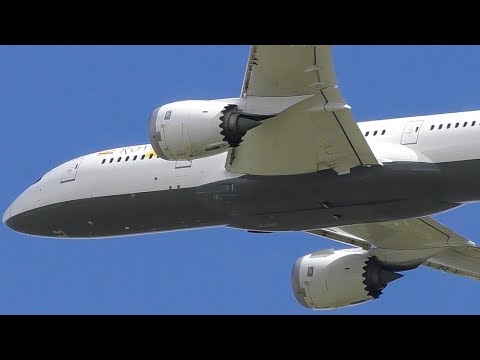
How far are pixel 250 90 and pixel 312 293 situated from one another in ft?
30.6

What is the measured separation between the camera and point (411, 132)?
96.0 ft

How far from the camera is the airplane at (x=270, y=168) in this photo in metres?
27.3

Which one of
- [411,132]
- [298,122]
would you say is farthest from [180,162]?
[411,132]

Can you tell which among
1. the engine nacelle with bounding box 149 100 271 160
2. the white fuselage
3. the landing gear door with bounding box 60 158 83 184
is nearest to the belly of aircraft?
the white fuselage

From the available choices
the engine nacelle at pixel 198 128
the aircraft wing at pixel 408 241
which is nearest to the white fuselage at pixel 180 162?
the engine nacelle at pixel 198 128

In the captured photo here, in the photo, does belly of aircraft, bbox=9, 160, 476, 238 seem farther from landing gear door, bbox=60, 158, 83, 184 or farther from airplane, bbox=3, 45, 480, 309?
landing gear door, bbox=60, 158, 83, 184

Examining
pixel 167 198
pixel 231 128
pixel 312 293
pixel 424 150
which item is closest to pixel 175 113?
pixel 231 128

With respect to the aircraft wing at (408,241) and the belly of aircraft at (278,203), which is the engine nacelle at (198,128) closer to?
the belly of aircraft at (278,203)

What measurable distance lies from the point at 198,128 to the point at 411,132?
5.43 metres

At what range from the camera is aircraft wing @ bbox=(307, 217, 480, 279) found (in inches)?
1364

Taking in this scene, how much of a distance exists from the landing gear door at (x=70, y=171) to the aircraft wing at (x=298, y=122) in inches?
223

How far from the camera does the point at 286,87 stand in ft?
89.4

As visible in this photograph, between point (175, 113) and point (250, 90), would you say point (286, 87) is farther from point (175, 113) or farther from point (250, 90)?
point (175, 113)

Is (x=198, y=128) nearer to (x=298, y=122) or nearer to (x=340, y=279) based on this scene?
(x=298, y=122)
